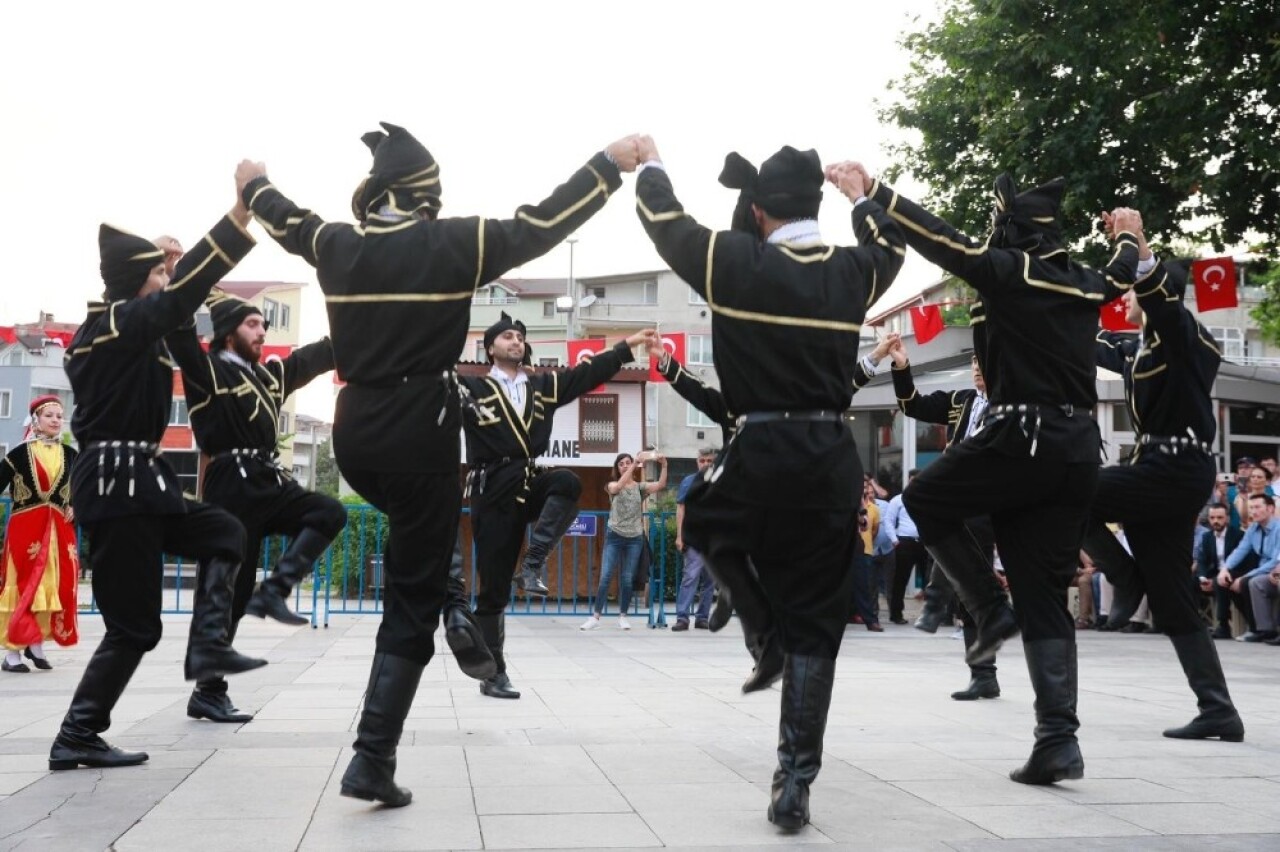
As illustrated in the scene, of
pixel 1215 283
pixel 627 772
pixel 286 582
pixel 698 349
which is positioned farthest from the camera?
pixel 698 349

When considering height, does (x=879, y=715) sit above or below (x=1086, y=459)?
below

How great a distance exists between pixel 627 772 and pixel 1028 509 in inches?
78.3

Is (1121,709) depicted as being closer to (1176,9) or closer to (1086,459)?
(1086,459)

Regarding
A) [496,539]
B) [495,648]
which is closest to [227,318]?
[496,539]

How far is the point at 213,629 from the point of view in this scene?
18.8 feet

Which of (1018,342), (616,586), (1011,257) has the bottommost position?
(616,586)

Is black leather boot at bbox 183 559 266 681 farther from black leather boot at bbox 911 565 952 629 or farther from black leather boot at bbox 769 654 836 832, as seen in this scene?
black leather boot at bbox 911 565 952 629

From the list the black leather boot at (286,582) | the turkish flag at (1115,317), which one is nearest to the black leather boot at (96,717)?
the black leather boot at (286,582)

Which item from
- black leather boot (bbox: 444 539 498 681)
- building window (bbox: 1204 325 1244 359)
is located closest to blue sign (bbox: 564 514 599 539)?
black leather boot (bbox: 444 539 498 681)

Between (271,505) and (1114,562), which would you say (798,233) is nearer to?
(1114,562)

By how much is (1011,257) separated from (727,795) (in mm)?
2450

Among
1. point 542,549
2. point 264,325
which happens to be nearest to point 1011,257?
point 264,325

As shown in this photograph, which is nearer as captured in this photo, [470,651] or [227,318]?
[470,651]

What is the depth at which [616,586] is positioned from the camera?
2056 centimetres
